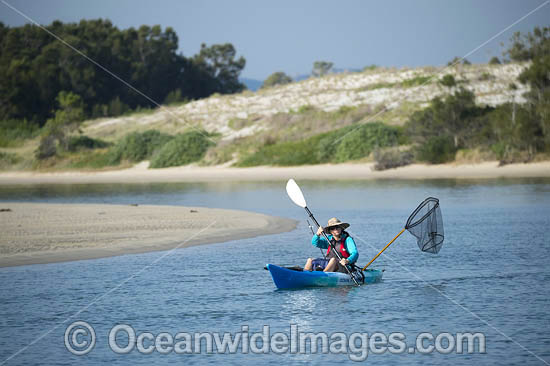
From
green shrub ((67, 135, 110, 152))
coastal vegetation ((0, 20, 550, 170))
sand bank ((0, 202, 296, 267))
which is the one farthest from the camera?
green shrub ((67, 135, 110, 152))

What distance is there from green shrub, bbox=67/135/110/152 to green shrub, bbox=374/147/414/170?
24.6m

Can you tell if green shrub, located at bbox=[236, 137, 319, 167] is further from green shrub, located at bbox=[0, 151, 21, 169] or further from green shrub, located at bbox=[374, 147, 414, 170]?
green shrub, located at bbox=[0, 151, 21, 169]

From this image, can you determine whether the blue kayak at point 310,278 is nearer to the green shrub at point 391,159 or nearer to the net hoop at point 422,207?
the net hoop at point 422,207

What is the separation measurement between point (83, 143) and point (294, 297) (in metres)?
46.7

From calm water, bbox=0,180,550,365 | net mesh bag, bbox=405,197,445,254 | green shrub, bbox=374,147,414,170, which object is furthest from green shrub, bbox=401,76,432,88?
net mesh bag, bbox=405,197,445,254

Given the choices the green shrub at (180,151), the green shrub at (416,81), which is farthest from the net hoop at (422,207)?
the green shrub at (416,81)

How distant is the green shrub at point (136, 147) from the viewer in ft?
177

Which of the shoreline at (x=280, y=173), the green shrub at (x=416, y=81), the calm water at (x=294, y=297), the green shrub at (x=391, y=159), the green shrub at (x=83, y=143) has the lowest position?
the calm water at (x=294, y=297)

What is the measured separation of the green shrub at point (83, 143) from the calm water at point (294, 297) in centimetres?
3781

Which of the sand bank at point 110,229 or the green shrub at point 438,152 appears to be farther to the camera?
the green shrub at point 438,152

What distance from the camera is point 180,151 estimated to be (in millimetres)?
51500

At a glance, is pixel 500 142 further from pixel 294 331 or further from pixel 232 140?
pixel 294 331

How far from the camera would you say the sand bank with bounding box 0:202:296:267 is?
1777 centimetres

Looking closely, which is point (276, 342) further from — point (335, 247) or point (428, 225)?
point (428, 225)
